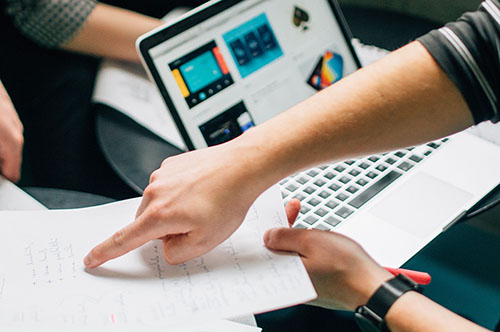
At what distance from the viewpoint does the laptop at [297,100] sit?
60 cm

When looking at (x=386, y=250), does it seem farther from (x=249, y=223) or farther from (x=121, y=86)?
(x=121, y=86)

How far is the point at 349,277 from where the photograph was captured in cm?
47

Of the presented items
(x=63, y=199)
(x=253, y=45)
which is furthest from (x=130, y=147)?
(x=253, y=45)

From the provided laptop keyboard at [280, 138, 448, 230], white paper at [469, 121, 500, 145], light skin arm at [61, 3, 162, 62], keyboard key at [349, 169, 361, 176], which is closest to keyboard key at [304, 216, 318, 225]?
laptop keyboard at [280, 138, 448, 230]

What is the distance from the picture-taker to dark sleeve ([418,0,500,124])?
0.46 meters

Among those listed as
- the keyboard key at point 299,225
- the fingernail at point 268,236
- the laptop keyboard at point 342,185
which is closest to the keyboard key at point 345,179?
the laptop keyboard at point 342,185

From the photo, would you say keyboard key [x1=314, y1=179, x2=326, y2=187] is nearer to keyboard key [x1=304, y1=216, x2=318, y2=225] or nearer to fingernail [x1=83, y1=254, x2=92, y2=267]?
keyboard key [x1=304, y1=216, x2=318, y2=225]

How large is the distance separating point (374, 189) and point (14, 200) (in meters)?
0.46

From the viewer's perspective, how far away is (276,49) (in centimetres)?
77

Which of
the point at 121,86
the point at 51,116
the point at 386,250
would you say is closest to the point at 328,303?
the point at 386,250

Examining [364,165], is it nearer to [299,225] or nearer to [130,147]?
[299,225]

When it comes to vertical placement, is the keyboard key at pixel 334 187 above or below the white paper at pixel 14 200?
below

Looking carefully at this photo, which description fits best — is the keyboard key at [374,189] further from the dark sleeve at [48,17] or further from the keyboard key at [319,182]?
the dark sleeve at [48,17]

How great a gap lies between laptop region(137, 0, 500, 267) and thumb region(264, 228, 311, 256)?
11 cm
